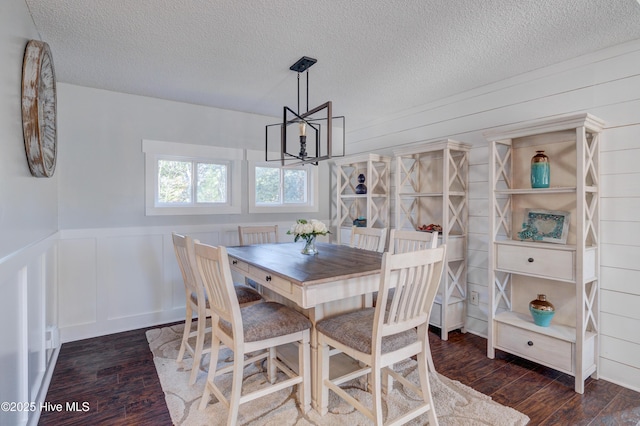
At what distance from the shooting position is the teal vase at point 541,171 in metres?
2.51

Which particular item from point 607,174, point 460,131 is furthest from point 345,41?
point 607,174

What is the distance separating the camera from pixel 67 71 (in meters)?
2.79

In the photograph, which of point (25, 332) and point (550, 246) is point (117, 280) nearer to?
point (25, 332)

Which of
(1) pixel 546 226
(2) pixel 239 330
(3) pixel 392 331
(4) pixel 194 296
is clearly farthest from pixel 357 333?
(1) pixel 546 226

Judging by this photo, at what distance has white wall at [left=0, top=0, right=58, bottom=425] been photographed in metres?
1.39

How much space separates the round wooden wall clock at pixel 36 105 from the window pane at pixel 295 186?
2.68 metres

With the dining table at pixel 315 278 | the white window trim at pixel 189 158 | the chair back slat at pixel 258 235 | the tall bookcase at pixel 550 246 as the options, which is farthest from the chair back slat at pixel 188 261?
the tall bookcase at pixel 550 246

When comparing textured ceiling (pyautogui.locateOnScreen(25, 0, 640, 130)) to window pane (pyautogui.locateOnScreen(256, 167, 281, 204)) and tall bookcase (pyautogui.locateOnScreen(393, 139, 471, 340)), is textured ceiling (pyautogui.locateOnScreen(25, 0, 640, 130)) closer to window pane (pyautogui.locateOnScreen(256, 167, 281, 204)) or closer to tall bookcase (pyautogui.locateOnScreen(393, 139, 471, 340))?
tall bookcase (pyautogui.locateOnScreen(393, 139, 471, 340))

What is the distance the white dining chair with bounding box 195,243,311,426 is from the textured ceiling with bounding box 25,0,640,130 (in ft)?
4.67

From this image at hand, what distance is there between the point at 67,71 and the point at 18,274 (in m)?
2.04

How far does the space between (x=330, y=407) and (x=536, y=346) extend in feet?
5.32

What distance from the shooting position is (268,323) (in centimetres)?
192

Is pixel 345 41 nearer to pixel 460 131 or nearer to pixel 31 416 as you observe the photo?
pixel 460 131

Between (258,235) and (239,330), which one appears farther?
(258,235)
